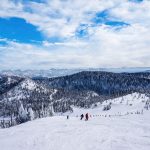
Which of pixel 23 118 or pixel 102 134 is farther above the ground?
pixel 102 134

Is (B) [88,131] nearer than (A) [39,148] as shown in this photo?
No

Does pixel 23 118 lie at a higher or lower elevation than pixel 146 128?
lower

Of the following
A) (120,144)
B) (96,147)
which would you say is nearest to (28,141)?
(96,147)

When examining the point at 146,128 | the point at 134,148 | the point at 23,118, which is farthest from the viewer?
the point at 23,118

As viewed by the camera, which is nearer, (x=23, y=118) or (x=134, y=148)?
(x=134, y=148)

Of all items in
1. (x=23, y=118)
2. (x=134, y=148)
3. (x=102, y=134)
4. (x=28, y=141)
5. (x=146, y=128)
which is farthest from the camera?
(x=23, y=118)

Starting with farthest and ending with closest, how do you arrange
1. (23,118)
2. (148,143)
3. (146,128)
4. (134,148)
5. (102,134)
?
(23,118), (146,128), (102,134), (148,143), (134,148)

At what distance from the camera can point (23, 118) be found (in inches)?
6855

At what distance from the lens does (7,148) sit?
35.7 m

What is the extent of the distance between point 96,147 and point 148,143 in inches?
263

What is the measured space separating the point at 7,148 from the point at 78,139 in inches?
375

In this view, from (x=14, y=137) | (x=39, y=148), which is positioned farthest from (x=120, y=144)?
(x=14, y=137)

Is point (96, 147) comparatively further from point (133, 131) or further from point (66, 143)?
point (133, 131)

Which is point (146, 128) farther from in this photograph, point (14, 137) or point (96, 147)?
point (14, 137)
